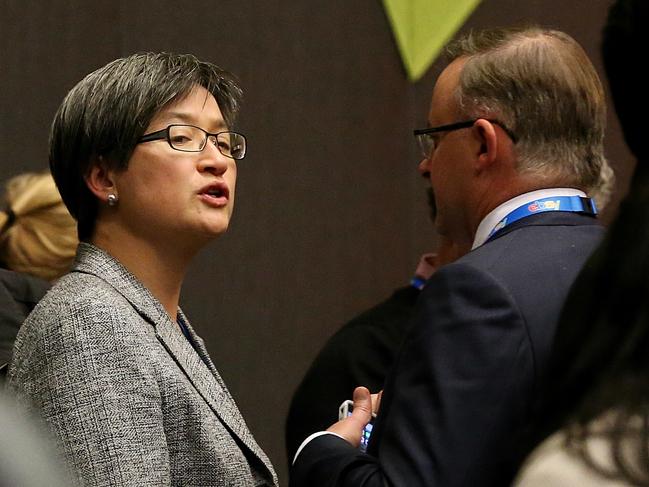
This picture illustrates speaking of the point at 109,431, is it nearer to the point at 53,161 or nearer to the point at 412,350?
the point at 412,350

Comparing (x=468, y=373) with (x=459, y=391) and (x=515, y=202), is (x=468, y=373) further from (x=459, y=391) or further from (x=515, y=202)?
(x=515, y=202)

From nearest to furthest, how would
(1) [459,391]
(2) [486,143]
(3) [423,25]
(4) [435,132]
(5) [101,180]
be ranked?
(1) [459,391], (2) [486,143], (4) [435,132], (5) [101,180], (3) [423,25]

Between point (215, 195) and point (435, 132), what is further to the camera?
point (215, 195)

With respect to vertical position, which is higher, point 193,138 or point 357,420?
point 193,138

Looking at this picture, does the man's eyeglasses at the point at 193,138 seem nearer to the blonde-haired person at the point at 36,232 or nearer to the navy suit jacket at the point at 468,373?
the navy suit jacket at the point at 468,373

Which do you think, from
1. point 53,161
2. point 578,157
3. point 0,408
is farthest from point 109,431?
point 0,408

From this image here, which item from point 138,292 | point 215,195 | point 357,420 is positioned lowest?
point 357,420

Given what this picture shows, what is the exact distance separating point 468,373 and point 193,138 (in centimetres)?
83

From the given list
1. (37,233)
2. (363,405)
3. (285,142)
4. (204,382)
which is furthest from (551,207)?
(285,142)

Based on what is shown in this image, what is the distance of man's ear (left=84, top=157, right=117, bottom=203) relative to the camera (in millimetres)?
2105

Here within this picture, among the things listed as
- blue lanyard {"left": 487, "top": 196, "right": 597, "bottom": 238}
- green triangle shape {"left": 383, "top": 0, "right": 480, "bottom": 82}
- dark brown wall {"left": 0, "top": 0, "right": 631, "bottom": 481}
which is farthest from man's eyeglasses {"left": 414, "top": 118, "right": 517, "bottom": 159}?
green triangle shape {"left": 383, "top": 0, "right": 480, "bottom": 82}

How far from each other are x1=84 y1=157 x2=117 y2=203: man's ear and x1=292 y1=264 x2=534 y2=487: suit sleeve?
30.2 inches

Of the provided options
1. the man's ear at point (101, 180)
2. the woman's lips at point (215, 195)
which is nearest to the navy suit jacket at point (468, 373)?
the woman's lips at point (215, 195)

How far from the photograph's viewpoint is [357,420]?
70.8 inches
